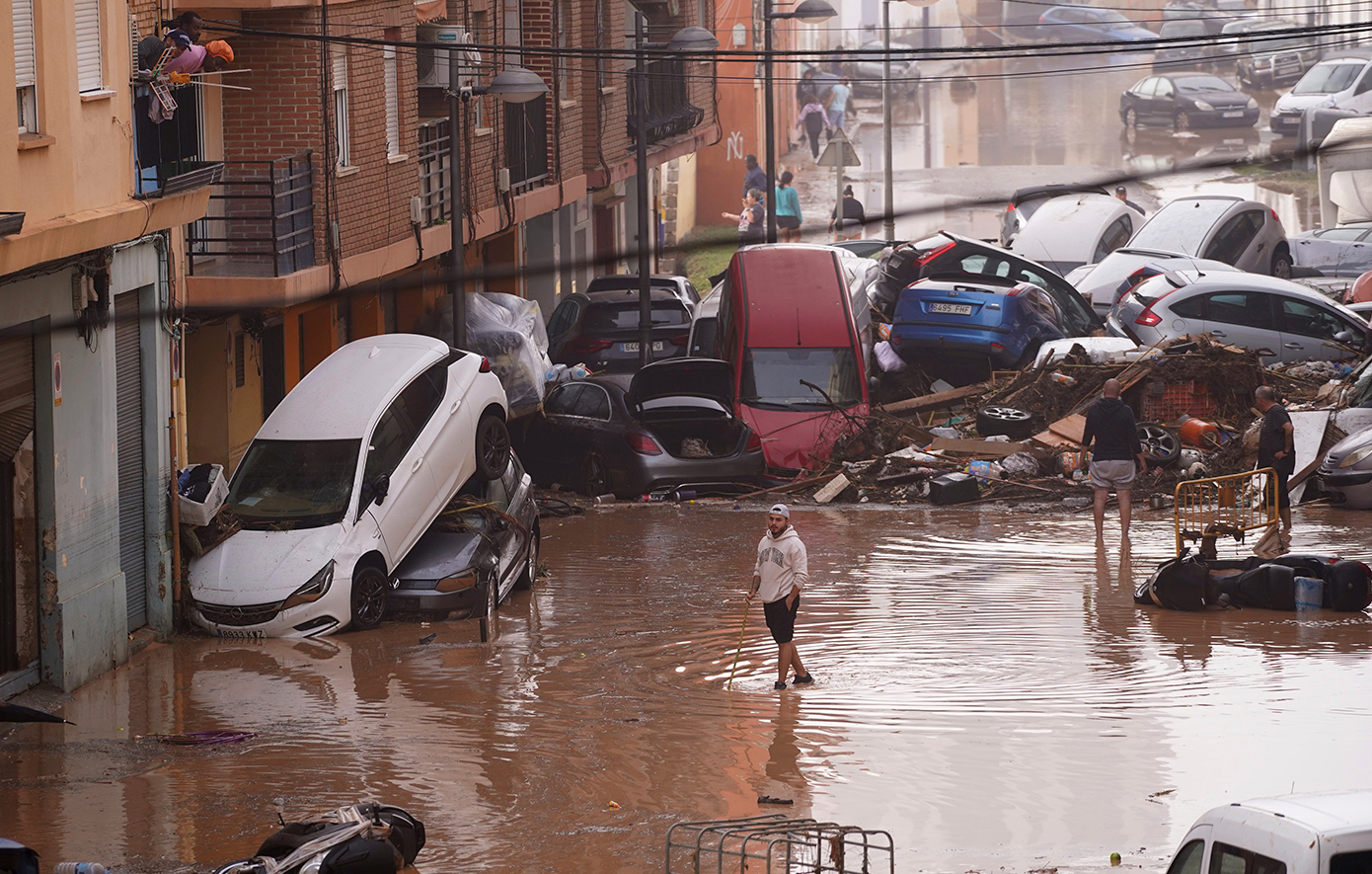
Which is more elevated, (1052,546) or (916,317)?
(916,317)

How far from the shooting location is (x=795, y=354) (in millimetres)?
22453

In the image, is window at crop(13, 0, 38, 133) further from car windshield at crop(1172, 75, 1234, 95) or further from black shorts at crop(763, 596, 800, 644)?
car windshield at crop(1172, 75, 1234, 95)

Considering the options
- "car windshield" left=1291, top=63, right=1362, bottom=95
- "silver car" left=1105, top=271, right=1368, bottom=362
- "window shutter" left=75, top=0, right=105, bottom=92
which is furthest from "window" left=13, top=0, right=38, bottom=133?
"car windshield" left=1291, top=63, right=1362, bottom=95

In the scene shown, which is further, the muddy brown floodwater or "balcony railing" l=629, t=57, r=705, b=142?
"balcony railing" l=629, t=57, r=705, b=142

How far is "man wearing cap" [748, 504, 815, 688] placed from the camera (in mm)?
12734

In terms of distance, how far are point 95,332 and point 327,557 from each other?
2622 mm

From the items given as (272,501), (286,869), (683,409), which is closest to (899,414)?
(683,409)

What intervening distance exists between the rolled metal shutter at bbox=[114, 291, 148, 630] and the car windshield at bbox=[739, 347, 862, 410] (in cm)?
886

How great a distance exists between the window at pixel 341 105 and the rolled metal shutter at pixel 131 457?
23.6 feet

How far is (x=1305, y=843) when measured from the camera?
6.03m

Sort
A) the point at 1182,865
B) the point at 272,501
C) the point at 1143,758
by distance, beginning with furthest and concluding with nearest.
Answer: the point at 272,501 → the point at 1143,758 → the point at 1182,865

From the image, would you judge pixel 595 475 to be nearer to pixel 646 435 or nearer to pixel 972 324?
pixel 646 435

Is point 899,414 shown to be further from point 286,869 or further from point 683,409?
point 286,869

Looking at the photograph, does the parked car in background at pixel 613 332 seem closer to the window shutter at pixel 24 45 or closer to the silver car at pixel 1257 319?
the silver car at pixel 1257 319
